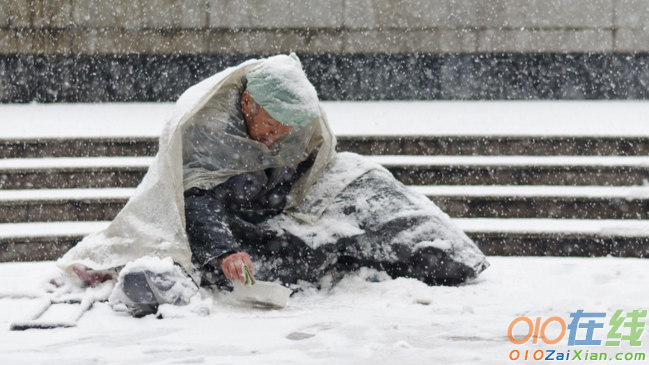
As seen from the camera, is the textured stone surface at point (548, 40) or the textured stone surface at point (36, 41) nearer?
the textured stone surface at point (36, 41)

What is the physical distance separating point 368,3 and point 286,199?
4668mm

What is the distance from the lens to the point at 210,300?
3.21m

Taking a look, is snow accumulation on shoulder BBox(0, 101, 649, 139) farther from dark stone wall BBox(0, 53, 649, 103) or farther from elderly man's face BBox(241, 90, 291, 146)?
elderly man's face BBox(241, 90, 291, 146)

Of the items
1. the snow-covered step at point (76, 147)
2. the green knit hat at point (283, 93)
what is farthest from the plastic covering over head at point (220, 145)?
the snow-covered step at point (76, 147)

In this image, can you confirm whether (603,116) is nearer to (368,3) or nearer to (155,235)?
(368,3)

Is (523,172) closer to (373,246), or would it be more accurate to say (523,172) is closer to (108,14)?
(373,246)

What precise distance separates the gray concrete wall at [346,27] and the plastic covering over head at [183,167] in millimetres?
4515

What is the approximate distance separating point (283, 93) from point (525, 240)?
2236 mm

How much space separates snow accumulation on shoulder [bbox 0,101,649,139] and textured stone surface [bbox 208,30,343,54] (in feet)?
2.21

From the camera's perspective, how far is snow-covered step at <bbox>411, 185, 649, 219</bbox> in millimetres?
5043

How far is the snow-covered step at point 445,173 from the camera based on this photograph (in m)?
5.30

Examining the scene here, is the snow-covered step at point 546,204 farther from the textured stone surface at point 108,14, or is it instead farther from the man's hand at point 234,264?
the textured stone surface at point 108,14

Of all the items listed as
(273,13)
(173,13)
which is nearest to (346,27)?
(273,13)

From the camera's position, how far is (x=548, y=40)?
7.96m
